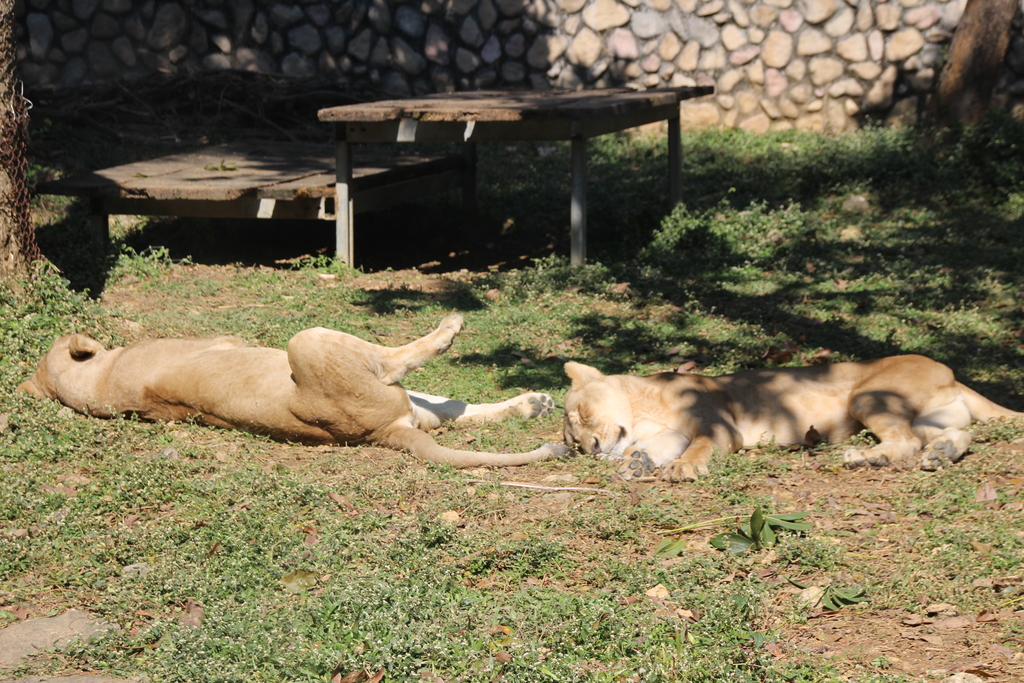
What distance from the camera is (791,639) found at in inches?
134

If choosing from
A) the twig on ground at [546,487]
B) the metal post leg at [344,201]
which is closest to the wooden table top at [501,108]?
the metal post leg at [344,201]

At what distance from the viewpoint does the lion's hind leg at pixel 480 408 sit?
18.7 ft

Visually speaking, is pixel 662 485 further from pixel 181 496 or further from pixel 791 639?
pixel 181 496

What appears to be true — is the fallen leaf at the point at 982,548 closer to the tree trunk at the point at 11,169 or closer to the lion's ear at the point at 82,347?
the lion's ear at the point at 82,347

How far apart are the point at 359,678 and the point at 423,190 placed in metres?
7.74

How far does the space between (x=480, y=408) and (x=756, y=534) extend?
83.6 inches

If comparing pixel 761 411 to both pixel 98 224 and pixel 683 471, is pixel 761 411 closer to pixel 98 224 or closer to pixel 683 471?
pixel 683 471

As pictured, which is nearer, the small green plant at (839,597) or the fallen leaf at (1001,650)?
the fallen leaf at (1001,650)

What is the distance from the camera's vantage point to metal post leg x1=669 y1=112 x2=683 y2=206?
35.0 feet

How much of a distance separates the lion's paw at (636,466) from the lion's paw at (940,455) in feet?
4.07

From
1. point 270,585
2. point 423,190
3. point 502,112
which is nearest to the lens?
point 270,585

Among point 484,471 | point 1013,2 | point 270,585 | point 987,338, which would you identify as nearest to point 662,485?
point 484,471

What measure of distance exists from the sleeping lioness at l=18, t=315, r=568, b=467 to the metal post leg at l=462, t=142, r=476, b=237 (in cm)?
544

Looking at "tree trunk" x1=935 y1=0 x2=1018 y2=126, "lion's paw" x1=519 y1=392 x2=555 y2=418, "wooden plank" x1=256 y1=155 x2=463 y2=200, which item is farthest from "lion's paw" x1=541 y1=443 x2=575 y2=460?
"tree trunk" x1=935 y1=0 x2=1018 y2=126
